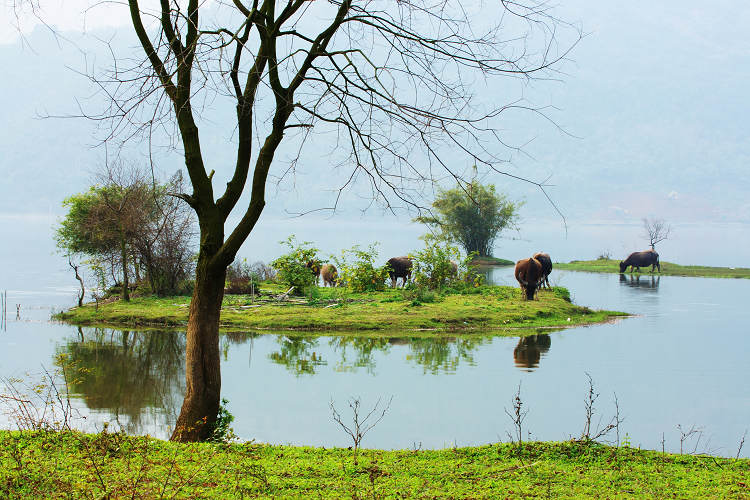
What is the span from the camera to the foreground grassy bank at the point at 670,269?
1834 inches

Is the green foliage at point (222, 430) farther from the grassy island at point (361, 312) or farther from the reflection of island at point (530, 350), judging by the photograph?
the grassy island at point (361, 312)

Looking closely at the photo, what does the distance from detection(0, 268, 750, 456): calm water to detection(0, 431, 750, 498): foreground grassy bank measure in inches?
44.3

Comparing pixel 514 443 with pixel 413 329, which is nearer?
pixel 514 443

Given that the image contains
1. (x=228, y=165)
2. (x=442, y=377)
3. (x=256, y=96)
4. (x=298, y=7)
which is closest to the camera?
(x=256, y=96)

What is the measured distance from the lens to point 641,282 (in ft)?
126

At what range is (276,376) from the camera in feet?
38.2

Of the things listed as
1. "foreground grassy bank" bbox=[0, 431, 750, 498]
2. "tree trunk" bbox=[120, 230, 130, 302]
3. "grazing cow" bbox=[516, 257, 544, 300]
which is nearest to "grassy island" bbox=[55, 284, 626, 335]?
"tree trunk" bbox=[120, 230, 130, 302]

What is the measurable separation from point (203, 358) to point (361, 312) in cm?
1170

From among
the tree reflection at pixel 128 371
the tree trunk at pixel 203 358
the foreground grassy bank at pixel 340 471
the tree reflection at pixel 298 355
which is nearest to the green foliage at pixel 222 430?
the tree trunk at pixel 203 358

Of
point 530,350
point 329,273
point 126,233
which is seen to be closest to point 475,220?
point 329,273

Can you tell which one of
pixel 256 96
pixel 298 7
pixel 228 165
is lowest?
pixel 256 96

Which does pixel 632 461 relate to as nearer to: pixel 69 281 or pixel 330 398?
pixel 330 398

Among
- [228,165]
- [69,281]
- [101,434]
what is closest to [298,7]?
[101,434]

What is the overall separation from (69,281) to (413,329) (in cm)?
2417
